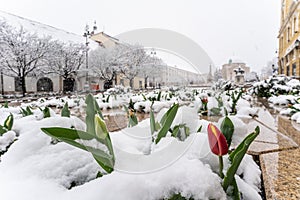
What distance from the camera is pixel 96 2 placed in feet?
5.85

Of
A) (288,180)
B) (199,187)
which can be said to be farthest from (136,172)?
(288,180)

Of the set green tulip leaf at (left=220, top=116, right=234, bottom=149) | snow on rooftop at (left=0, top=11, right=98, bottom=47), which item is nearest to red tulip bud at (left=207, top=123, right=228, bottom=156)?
green tulip leaf at (left=220, top=116, right=234, bottom=149)

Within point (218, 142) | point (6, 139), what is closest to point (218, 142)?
point (218, 142)

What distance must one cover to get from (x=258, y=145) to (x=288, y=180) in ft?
1.97

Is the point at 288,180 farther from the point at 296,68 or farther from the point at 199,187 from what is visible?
the point at 296,68

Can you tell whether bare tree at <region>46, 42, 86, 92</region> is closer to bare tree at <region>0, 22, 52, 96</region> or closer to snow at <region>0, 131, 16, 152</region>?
bare tree at <region>0, 22, 52, 96</region>

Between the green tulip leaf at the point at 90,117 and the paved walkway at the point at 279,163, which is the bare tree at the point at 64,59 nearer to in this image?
the paved walkway at the point at 279,163

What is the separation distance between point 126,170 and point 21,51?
16.6 metres

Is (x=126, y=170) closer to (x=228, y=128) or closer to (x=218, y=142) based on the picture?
(x=218, y=142)

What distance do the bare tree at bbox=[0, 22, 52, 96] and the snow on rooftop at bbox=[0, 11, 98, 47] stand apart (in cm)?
110

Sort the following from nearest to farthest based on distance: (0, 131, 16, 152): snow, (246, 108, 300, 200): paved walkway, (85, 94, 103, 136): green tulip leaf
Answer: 1. (85, 94, 103, 136): green tulip leaf
2. (246, 108, 300, 200): paved walkway
3. (0, 131, 16, 152): snow

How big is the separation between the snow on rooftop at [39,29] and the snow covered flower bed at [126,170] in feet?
52.0

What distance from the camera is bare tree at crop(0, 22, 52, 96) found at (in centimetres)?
→ 1432

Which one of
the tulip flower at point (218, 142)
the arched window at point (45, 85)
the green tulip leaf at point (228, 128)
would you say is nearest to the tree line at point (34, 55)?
the arched window at point (45, 85)
